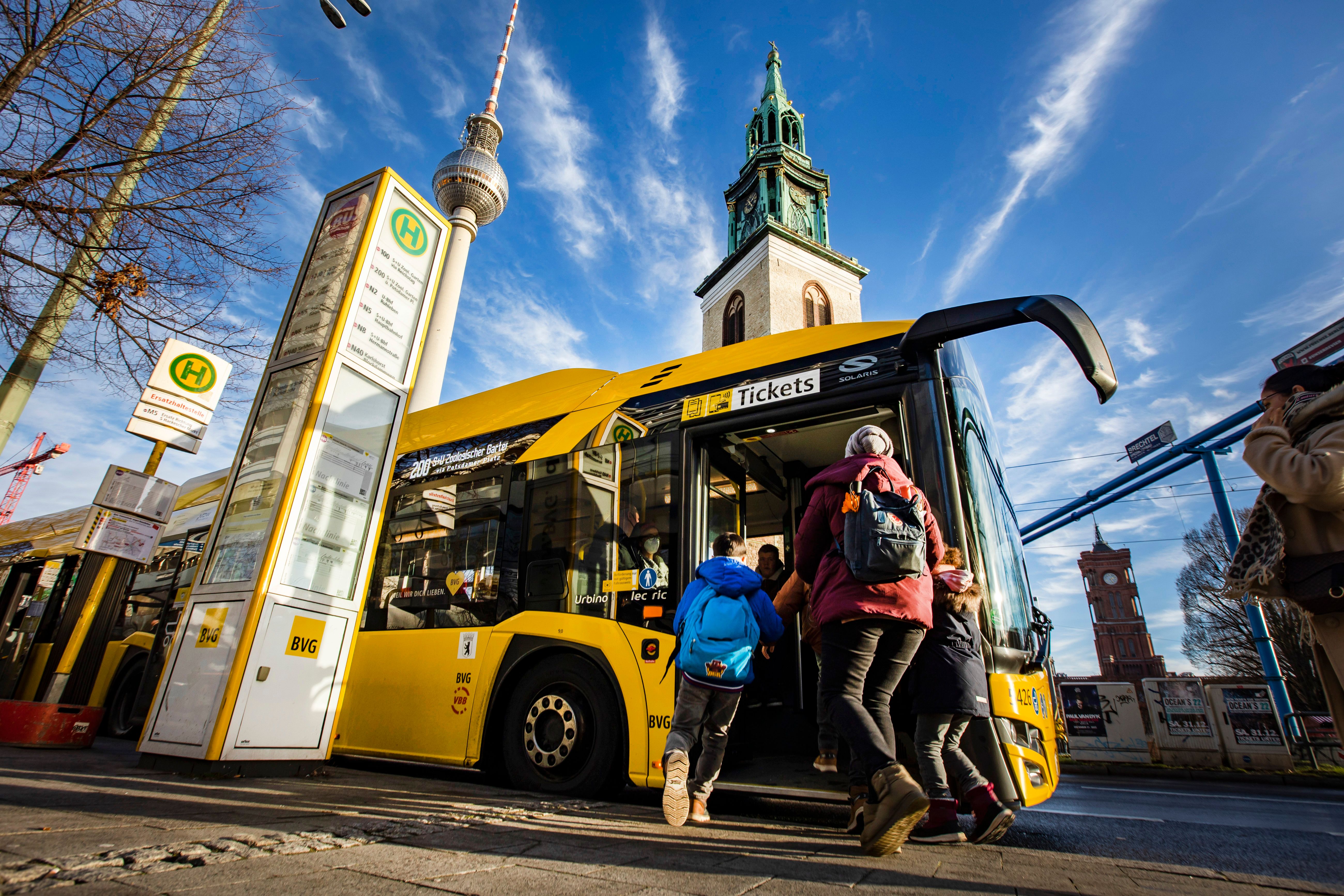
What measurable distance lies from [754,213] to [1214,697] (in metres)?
31.9

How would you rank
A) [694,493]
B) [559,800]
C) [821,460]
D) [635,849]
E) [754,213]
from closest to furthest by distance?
1. [635,849]
2. [559,800]
3. [694,493]
4. [821,460]
5. [754,213]

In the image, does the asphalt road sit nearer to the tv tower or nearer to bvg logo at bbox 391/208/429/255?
bvg logo at bbox 391/208/429/255

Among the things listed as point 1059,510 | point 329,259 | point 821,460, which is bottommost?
point 821,460

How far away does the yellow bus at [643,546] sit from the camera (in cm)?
388

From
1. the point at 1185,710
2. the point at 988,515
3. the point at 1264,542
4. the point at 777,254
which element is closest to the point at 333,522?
the point at 988,515

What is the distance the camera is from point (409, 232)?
6230 mm

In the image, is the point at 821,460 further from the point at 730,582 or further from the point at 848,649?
the point at 848,649

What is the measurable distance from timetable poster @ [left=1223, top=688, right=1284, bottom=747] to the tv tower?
42.8m

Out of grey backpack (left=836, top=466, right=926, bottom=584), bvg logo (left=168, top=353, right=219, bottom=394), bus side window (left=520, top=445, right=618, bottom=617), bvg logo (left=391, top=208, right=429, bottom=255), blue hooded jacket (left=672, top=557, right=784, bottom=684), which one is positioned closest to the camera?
grey backpack (left=836, top=466, right=926, bottom=584)

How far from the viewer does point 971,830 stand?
3270 millimetres

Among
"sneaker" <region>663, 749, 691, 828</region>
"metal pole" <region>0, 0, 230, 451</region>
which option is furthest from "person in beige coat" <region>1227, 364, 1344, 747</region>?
"metal pole" <region>0, 0, 230, 451</region>

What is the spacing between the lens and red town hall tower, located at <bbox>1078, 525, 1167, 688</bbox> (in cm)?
Result: 7306

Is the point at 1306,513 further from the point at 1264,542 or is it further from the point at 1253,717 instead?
the point at 1253,717

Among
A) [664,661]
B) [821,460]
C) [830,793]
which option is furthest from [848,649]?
[821,460]
